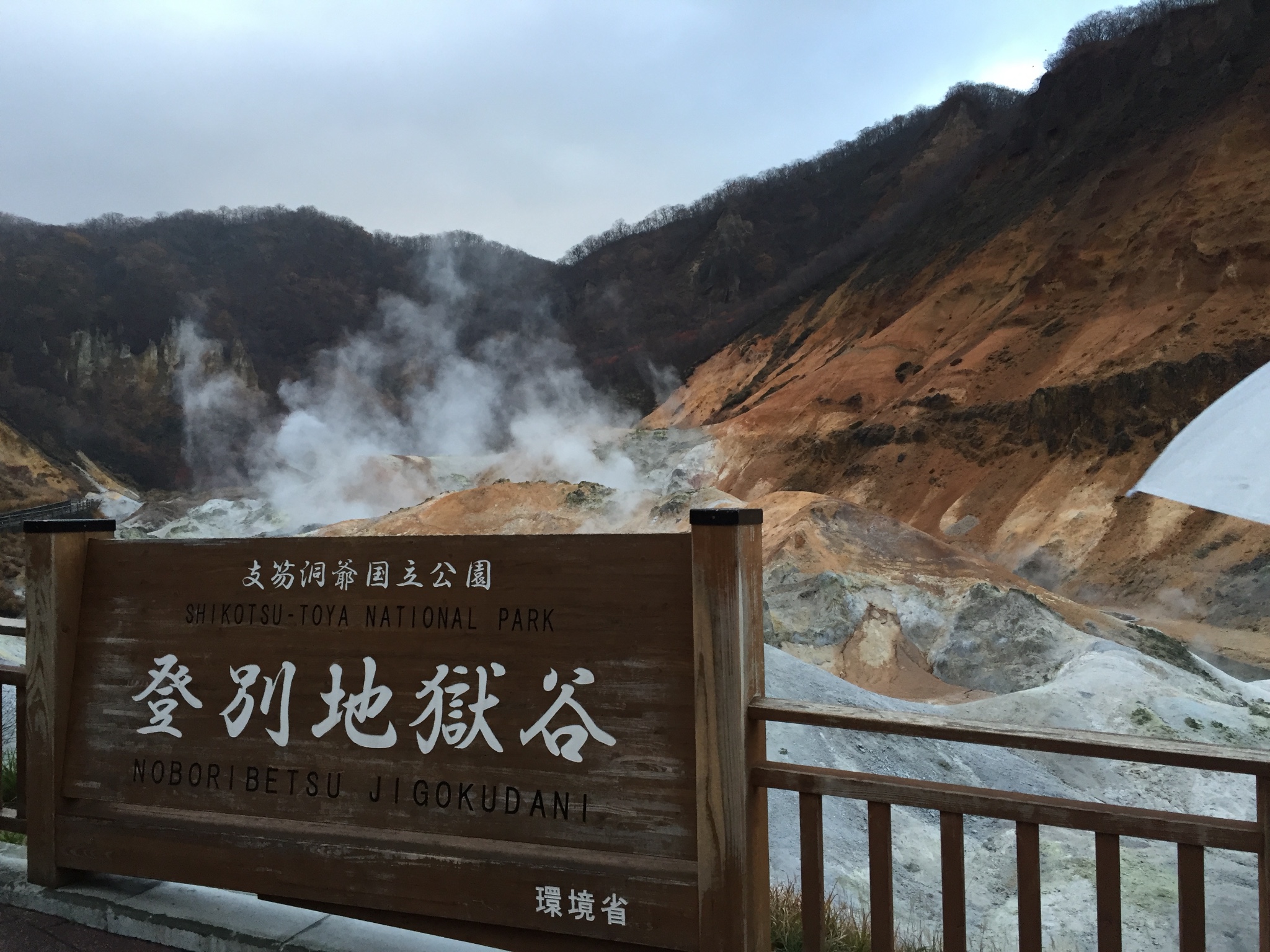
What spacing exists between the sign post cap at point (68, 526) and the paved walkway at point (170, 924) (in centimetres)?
106

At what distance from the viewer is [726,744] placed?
1.82 metres

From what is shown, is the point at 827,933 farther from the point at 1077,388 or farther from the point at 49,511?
the point at 49,511

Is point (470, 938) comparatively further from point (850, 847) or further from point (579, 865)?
point (850, 847)

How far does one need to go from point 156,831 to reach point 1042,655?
9.33 metres

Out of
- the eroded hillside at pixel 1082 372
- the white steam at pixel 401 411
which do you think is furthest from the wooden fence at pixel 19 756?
the white steam at pixel 401 411

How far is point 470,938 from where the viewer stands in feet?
6.53

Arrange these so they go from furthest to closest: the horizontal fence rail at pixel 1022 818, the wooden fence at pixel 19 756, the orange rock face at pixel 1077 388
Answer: the orange rock face at pixel 1077 388 < the wooden fence at pixel 19 756 < the horizontal fence rail at pixel 1022 818

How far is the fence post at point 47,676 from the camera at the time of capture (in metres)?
2.44

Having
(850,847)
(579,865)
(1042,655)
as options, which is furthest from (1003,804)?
(1042,655)

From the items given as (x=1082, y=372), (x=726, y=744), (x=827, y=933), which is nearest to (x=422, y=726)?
(x=726, y=744)

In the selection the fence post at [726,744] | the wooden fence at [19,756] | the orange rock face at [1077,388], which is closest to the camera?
the fence post at [726,744]

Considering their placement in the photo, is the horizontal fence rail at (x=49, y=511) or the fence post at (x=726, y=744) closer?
the fence post at (x=726, y=744)

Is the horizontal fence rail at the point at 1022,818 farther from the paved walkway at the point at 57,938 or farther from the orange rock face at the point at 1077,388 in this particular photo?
the orange rock face at the point at 1077,388

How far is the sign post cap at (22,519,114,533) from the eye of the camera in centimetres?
245
